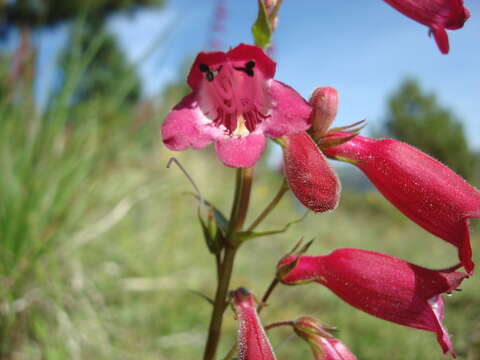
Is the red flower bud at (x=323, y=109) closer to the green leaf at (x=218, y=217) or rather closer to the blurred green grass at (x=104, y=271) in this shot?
the green leaf at (x=218, y=217)

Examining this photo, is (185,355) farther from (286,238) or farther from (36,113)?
(286,238)

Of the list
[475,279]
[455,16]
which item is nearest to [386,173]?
[455,16]

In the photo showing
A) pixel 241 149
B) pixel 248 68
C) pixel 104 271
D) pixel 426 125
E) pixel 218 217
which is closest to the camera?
A: pixel 241 149

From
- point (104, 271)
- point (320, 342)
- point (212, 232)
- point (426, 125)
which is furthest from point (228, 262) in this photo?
point (426, 125)

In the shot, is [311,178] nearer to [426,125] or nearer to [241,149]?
[241,149]

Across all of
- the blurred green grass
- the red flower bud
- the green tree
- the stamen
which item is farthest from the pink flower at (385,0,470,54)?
the green tree

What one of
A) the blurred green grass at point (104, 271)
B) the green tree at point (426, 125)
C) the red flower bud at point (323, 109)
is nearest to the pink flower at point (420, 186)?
the red flower bud at point (323, 109)

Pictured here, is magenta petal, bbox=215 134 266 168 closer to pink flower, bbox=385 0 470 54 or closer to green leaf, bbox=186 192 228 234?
green leaf, bbox=186 192 228 234
